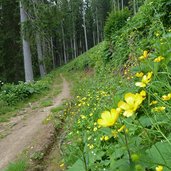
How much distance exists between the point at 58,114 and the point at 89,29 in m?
59.8

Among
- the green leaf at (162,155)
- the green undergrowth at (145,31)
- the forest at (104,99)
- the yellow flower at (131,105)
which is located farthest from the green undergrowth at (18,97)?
the yellow flower at (131,105)

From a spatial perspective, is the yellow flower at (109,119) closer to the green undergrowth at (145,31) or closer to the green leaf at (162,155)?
the green leaf at (162,155)

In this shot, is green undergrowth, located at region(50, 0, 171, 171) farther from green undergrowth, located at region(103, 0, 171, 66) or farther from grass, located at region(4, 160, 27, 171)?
grass, located at region(4, 160, 27, 171)

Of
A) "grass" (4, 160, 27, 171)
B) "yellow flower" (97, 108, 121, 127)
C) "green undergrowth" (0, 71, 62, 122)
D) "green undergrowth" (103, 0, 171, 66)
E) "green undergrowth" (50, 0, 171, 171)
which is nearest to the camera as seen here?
"yellow flower" (97, 108, 121, 127)

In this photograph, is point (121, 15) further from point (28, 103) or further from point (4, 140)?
point (4, 140)

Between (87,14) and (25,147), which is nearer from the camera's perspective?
(25,147)

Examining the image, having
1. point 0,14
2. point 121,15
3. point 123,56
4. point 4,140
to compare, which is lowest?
point 4,140

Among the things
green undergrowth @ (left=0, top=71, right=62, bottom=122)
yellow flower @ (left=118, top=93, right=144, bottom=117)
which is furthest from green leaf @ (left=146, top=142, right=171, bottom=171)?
green undergrowth @ (left=0, top=71, right=62, bottom=122)

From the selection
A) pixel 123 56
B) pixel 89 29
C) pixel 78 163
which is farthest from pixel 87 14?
pixel 78 163

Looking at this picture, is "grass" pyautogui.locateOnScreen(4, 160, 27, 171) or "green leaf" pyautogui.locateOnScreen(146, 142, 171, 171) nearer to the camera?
"green leaf" pyautogui.locateOnScreen(146, 142, 171, 171)

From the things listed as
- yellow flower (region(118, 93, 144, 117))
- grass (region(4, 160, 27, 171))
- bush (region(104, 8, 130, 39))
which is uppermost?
bush (region(104, 8, 130, 39))

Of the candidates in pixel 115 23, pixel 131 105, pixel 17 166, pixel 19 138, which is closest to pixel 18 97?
pixel 115 23

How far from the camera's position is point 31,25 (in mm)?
17109

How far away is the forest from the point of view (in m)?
1.79
